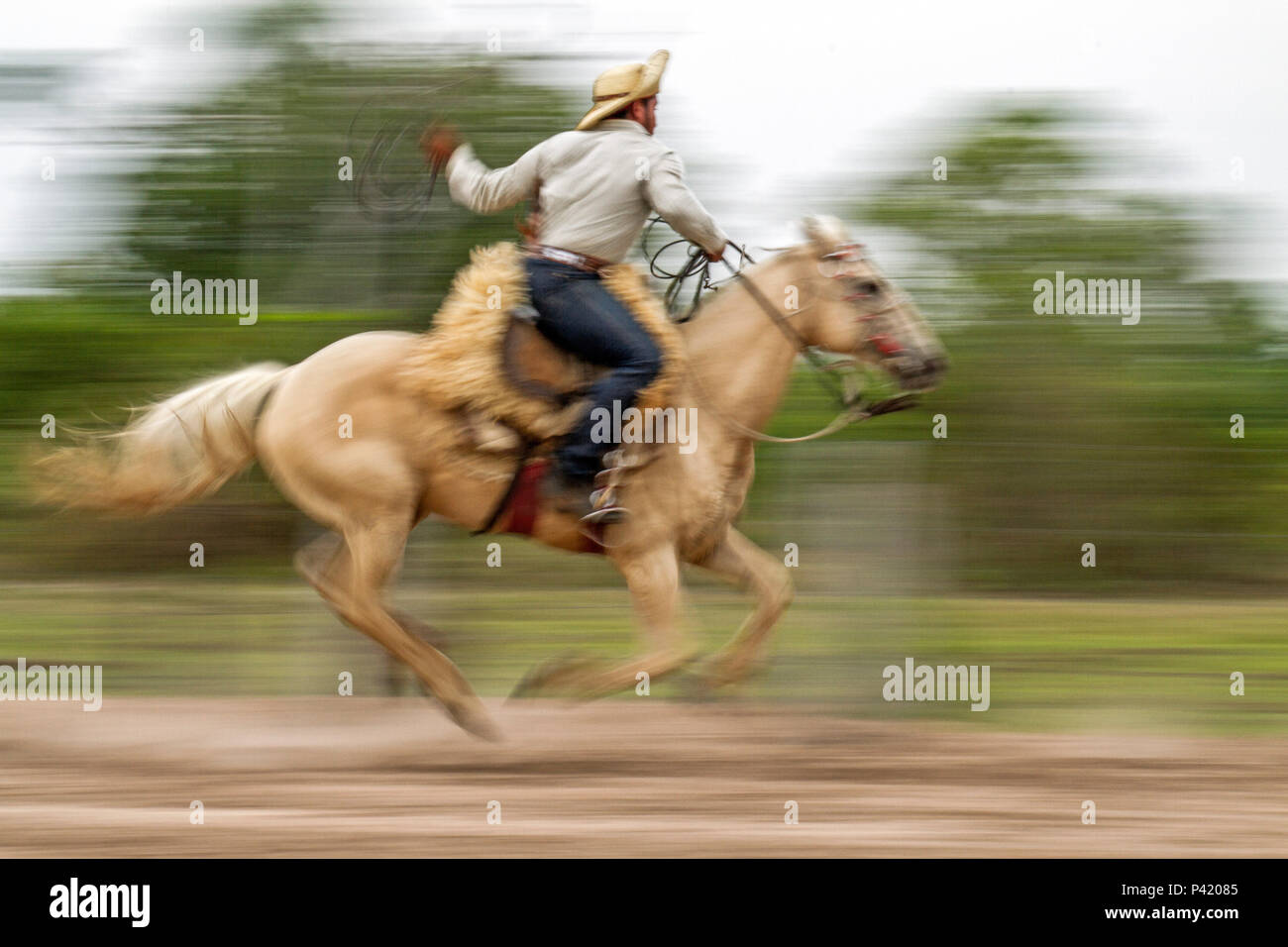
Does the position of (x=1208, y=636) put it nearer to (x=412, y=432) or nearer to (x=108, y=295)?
(x=412, y=432)

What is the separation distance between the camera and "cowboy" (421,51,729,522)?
5449 millimetres

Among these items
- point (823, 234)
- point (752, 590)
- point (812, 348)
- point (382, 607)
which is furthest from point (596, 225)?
point (382, 607)

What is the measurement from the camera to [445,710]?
5.79m

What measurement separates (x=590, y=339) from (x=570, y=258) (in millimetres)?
355

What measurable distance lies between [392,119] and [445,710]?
4.42 meters

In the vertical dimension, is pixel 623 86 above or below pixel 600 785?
above

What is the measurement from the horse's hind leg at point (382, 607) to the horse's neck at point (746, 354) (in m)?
1.30

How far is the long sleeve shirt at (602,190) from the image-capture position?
5531 millimetres

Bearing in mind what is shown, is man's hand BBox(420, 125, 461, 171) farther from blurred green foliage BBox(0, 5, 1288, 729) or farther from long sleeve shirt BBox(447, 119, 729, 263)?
blurred green foliage BBox(0, 5, 1288, 729)

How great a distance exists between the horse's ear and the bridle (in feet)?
0.10

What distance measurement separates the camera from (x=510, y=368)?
5559 millimetres

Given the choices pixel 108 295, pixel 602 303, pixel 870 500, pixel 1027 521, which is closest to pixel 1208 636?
pixel 1027 521

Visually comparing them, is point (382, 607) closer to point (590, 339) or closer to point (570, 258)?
point (590, 339)

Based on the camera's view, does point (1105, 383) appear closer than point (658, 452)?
No
